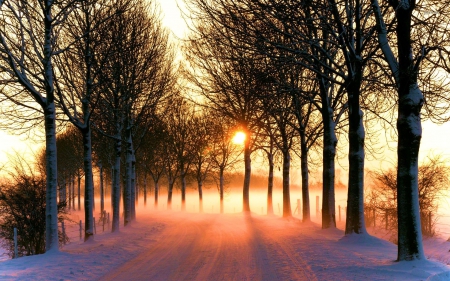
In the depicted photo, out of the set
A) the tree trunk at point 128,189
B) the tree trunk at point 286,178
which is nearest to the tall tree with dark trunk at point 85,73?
the tree trunk at point 128,189

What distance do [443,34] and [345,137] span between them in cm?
1289

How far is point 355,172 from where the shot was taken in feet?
45.3

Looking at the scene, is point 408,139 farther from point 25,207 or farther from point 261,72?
point 25,207

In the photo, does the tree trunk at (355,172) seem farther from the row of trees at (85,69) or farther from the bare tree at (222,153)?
the bare tree at (222,153)

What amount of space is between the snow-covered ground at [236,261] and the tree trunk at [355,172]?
0.55 m

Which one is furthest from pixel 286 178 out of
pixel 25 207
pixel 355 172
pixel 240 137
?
pixel 25 207

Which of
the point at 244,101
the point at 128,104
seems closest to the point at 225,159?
the point at 244,101

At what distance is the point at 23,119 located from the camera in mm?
16953

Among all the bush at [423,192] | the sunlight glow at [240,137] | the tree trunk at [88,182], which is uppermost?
the sunlight glow at [240,137]

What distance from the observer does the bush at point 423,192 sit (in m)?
32.1

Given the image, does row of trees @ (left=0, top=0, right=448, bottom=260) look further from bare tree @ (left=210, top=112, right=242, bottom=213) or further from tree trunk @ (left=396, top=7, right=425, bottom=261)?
bare tree @ (left=210, top=112, right=242, bottom=213)

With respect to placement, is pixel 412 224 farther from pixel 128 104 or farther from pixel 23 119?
pixel 128 104

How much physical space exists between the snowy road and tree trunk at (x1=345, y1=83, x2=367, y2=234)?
2.35m

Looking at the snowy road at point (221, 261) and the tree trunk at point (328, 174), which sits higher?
the tree trunk at point (328, 174)
